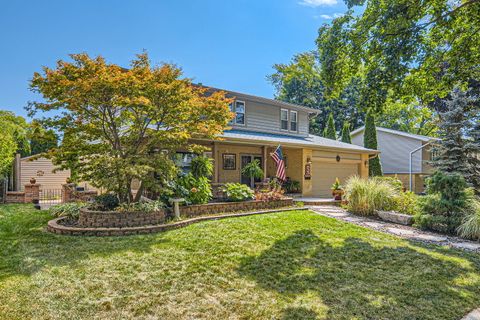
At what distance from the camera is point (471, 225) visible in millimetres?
7117

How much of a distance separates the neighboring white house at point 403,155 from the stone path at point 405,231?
1331 centimetres

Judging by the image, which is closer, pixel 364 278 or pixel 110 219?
pixel 364 278

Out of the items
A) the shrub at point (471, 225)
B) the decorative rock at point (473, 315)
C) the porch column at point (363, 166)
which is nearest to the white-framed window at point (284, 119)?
the porch column at point (363, 166)

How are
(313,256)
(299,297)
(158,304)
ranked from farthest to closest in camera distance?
(313,256) → (299,297) → (158,304)

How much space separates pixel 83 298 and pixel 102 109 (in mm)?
5261

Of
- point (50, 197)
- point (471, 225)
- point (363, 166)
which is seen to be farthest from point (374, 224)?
point (50, 197)

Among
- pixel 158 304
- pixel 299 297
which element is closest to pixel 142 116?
pixel 158 304

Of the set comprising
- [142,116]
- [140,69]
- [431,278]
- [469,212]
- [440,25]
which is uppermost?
[440,25]

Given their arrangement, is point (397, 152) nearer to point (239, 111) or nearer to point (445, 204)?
point (239, 111)

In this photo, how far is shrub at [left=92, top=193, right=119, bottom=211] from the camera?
25.7 feet

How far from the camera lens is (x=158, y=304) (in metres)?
3.39

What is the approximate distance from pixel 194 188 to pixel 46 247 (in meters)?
4.18

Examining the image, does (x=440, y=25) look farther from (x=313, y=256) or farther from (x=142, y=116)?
(x=142, y=116)

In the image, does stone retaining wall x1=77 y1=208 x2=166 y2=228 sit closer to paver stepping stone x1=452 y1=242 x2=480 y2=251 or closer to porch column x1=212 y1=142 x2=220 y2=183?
porch column x1=212 y1=142 x2=220 y2=183
